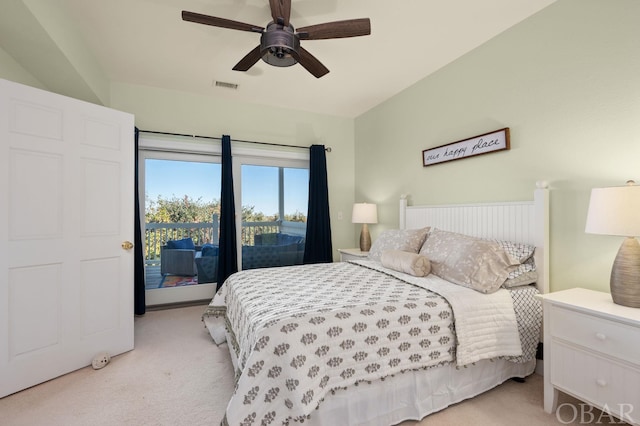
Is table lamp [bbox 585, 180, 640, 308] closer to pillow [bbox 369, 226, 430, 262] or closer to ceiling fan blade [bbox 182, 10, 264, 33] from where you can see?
pillow [bbox 369, 226, 430, 262]

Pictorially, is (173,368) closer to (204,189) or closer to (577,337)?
(204,189)

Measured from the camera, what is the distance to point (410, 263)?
7.59 ft

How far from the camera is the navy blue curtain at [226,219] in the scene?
376 centimetres

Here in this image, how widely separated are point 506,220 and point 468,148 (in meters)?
0.77

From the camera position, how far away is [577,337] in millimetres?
1607

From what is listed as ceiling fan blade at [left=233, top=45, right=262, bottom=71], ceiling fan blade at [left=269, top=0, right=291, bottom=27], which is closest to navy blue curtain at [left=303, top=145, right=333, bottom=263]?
ceiling fan blade at [left=233, top=45, right=262, bottom=71]

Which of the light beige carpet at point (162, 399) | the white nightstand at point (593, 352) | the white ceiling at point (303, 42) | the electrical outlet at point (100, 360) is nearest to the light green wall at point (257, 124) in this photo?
the white ceiling at point (303, 42)

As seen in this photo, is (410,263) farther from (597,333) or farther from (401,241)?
(597,333)

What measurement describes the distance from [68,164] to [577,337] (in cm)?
353

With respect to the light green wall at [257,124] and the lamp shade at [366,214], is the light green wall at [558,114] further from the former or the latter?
the light green wall at [257,124]

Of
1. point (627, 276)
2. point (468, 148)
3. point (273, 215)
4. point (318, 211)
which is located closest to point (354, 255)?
point (318, 211)

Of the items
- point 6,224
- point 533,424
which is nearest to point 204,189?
point 6,224

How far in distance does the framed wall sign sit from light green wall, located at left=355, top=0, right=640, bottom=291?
0.21ft

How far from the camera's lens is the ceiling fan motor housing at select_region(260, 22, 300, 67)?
1.94 m
